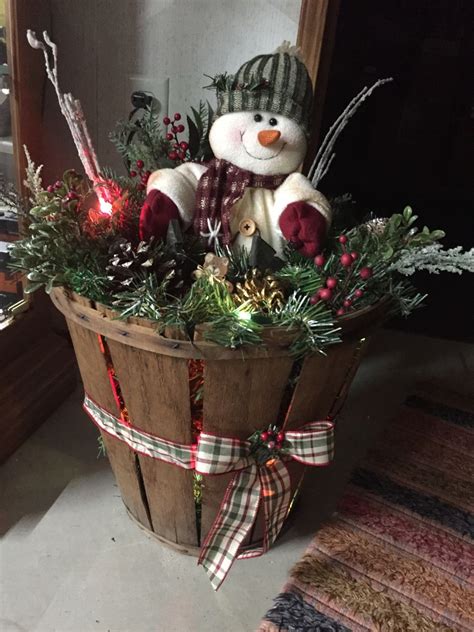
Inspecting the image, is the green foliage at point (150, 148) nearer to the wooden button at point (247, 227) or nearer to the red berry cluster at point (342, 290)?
the wooden button at point (247, 227)

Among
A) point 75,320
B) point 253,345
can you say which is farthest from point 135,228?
point 253,345

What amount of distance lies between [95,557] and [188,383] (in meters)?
0.37

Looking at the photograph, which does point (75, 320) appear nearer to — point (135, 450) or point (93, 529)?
point (135, 450)

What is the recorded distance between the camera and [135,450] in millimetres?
774

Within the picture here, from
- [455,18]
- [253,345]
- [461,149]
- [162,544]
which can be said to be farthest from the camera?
[461,149]

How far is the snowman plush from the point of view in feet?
2.45

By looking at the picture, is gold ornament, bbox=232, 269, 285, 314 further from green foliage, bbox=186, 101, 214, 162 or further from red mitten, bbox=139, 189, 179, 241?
green foliage, bbox=186, 101, 214, 162

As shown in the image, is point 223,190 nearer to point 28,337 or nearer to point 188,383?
point 188,383

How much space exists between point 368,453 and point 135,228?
64 centimetres

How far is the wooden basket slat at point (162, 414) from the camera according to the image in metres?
0.67

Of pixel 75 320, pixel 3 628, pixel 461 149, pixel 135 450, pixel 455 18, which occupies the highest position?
pixel 455 18

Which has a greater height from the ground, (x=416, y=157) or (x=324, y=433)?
(x=416, y=157)

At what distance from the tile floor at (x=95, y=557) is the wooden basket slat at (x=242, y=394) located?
272 mm

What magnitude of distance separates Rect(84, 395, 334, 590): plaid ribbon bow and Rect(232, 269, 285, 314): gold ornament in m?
0.18
